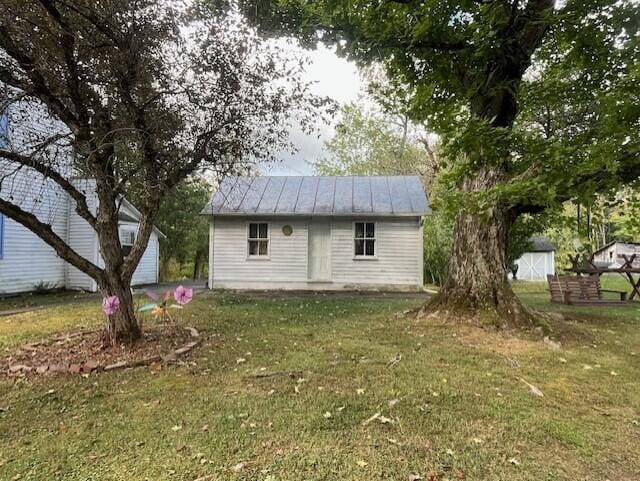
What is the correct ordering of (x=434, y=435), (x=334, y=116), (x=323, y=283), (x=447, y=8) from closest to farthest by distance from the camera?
(x=434, y=435) < (x=447, y=8) < (x=334, y=116) < (x=323, y=283)

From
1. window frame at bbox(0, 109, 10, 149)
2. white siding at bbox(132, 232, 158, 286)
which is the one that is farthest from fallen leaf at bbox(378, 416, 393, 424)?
white siding at bbox(132, 232, 158, 286)

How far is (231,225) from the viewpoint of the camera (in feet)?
44.8

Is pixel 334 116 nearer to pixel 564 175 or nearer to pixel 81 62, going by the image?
pixel 81 62

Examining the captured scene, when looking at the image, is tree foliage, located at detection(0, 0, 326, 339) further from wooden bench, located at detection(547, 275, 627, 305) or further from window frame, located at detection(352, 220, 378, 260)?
wooden bench, located at detection(547, 275, 627, 305)

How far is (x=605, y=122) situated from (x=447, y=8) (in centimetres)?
243

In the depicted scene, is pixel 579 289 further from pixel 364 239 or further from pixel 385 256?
pixel 364 239

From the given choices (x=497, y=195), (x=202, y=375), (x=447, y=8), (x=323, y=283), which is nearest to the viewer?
(x=497, y=195)

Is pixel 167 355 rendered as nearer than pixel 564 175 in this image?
No

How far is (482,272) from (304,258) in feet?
24.0

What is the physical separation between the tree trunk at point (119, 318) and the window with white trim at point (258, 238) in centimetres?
830

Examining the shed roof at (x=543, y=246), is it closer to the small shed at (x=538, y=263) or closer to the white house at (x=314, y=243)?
the small shed at (x=538, y=263)

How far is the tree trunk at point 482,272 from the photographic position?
6734 mm

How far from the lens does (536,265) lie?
1198 inches

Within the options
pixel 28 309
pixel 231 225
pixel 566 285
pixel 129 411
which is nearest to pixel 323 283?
pixel 231 225
